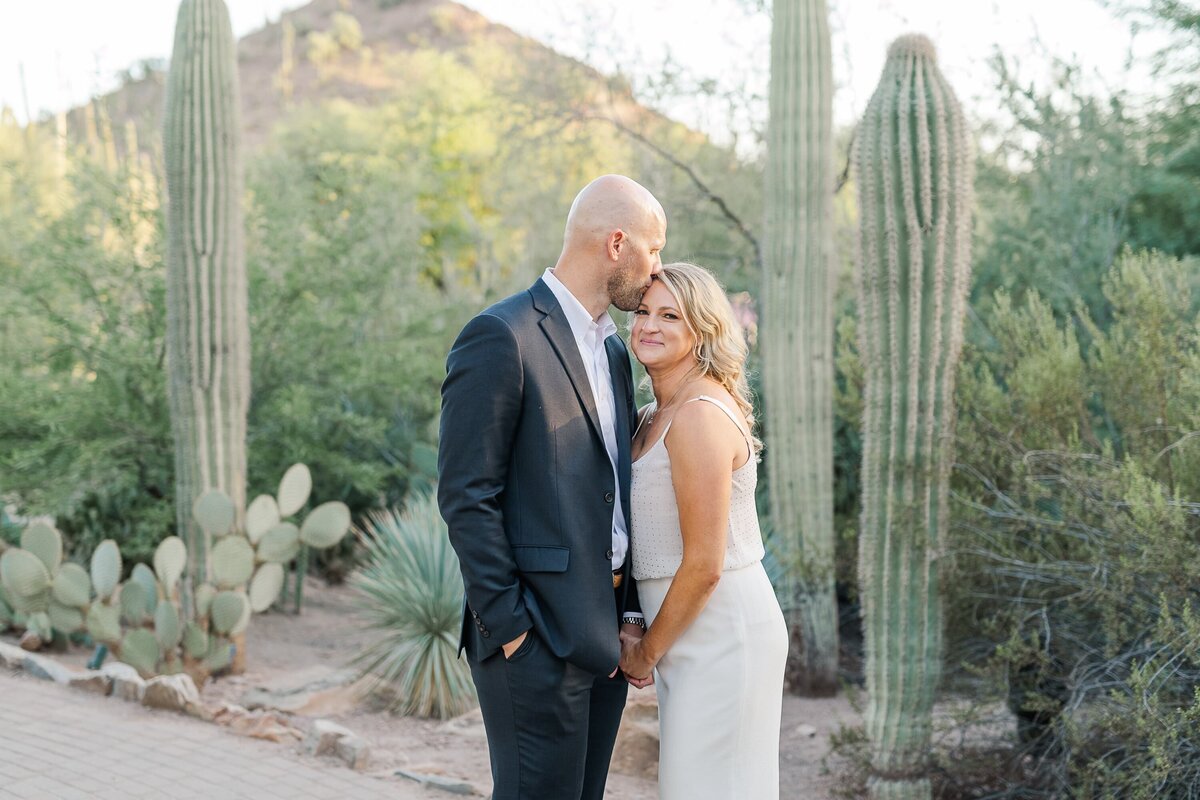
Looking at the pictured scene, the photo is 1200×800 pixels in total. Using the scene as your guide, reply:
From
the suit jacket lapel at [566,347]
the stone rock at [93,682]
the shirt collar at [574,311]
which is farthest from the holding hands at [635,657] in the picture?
Answer: the stone rock at [93,682]

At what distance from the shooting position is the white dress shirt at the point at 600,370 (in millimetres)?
3076

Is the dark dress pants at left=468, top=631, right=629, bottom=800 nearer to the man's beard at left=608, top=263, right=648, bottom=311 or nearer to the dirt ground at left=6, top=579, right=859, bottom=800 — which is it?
the man's beard at left=608, top=263, right=648, bottom=311

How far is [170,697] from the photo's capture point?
20.1 ft

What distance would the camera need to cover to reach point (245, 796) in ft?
15.8

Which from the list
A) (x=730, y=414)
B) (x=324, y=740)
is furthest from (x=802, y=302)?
(x=730, y=414)

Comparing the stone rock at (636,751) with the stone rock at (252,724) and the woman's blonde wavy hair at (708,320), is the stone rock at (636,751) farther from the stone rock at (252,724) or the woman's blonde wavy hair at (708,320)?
the woman's blonde wavy hair at (708,320)

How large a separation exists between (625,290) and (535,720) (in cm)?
115

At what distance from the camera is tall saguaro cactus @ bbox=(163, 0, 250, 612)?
7.77 m

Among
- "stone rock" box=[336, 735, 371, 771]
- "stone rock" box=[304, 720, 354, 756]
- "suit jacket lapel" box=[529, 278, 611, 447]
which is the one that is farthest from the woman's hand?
"stone rock" box=[304, 720, 354, 756]

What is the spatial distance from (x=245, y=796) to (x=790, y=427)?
416 cm

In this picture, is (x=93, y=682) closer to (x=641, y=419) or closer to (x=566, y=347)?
(x=641, y=419)

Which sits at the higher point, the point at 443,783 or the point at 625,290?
the point at 625,290

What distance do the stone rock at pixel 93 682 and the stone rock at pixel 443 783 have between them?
2.19 meters

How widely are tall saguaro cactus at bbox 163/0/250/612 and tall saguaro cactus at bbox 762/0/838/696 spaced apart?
3711 mm
